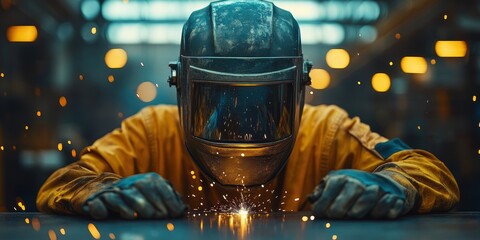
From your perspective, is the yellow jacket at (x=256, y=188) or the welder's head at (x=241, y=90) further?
the yellow jacket at (x=256, y=188)

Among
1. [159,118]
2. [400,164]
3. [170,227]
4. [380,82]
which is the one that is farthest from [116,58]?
[170,227]

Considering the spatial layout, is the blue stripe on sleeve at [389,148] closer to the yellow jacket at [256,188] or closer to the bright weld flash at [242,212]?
the yellow jacket at [256,188]

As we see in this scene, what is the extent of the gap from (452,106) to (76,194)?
1.45 m

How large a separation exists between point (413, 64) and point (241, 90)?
115 centimetres

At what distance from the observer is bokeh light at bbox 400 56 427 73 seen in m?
2.77

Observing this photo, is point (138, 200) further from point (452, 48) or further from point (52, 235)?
point (452, 48)

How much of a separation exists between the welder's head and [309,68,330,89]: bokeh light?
821 mm

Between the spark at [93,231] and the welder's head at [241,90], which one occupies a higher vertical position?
the welder's head at [241,90]

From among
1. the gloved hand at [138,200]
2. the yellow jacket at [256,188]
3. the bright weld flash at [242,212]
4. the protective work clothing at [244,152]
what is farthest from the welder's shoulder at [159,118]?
the gloved hand at [138,200]

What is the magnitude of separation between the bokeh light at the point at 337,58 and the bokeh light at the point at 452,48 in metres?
0.28

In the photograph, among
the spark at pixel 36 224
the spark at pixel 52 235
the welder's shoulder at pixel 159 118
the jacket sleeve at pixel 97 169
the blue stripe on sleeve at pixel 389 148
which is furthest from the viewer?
the welder's shoulder at pixel 159 118

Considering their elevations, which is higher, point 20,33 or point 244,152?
point 20,33

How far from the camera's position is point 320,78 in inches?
110

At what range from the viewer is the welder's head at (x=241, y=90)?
5.84 ft
